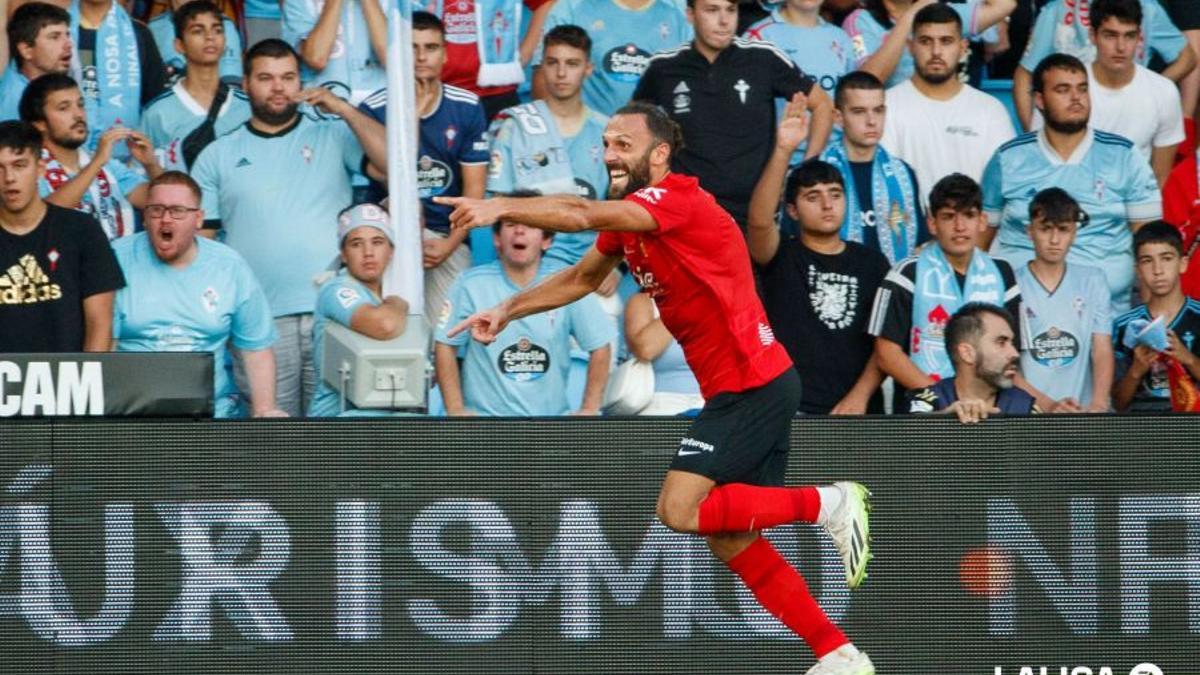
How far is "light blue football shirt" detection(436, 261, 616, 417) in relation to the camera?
413 inches

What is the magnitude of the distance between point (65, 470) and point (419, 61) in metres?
3.64

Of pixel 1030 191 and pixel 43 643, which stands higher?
pixel 1030 191

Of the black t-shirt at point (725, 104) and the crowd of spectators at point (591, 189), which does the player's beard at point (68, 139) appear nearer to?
the crowd of spectators at point (591, 189)

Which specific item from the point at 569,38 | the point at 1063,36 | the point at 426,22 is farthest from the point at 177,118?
the point at 1063,36

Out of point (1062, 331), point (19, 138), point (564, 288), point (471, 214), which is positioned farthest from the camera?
point (1062, 331)

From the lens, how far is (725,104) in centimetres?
1142

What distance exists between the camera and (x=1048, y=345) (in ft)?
36.4

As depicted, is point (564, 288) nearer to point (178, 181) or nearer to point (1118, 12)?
point (178, 181)

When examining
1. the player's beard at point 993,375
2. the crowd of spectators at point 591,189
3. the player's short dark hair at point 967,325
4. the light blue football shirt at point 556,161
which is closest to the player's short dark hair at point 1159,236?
the crowd of spectators at point 591,189

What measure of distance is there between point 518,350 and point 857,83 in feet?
8.14

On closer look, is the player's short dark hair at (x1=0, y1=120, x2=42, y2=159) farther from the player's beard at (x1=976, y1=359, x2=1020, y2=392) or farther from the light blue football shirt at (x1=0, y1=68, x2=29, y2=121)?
the player's beard at (x1=976, y1=359, x2=1020, y2=392)

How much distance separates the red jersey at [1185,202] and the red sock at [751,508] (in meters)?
4.56

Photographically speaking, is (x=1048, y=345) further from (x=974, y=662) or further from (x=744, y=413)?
(x=744, y=413)

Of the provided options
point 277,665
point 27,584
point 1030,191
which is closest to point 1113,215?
point 1030,191
